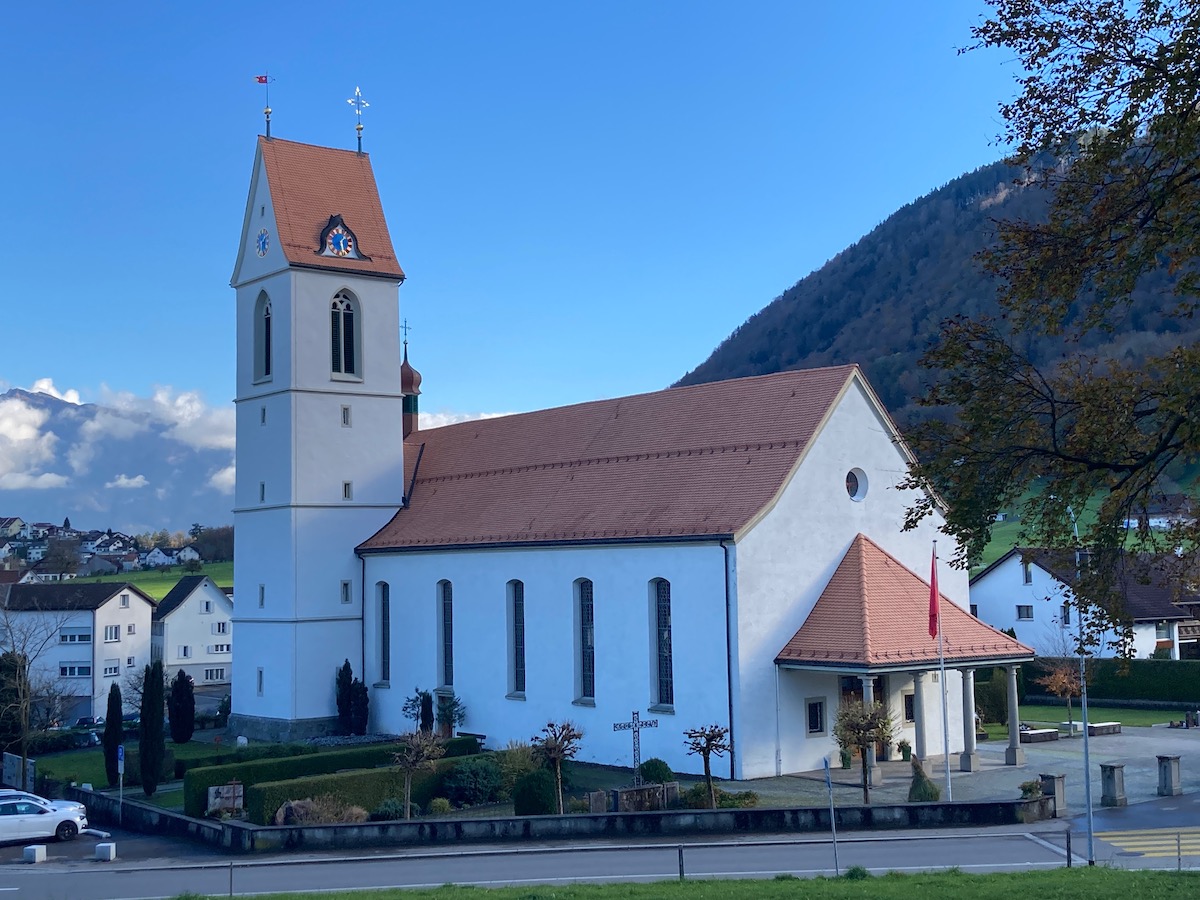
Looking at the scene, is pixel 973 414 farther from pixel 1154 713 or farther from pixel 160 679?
pixel 1154 713

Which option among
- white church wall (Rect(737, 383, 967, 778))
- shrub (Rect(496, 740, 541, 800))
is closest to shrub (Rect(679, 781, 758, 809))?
white church wall (Rect(737, 383, 967, 778))

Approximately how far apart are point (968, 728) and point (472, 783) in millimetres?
13282

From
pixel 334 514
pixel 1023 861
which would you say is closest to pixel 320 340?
pixel 334 514

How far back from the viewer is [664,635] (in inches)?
1398

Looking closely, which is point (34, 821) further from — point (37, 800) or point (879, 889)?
point (879, 889)

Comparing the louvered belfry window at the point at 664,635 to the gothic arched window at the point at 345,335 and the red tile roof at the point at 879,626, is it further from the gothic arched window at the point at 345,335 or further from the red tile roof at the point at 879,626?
the gothic arched window at the point at 345,335

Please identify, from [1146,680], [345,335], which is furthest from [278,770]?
[1146,680]

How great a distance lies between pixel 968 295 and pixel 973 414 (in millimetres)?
156354

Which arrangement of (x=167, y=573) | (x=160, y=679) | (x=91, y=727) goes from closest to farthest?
(x=160, y=679) < (x=91, y=727) < (x=167, y=573)

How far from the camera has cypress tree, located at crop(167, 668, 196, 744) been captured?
47156 millimetres

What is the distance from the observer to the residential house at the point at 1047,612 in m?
61.6

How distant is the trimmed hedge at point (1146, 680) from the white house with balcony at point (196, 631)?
55.8 m

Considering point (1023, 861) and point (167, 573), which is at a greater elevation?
point (167, 573)

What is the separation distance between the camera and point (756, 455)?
118ft
